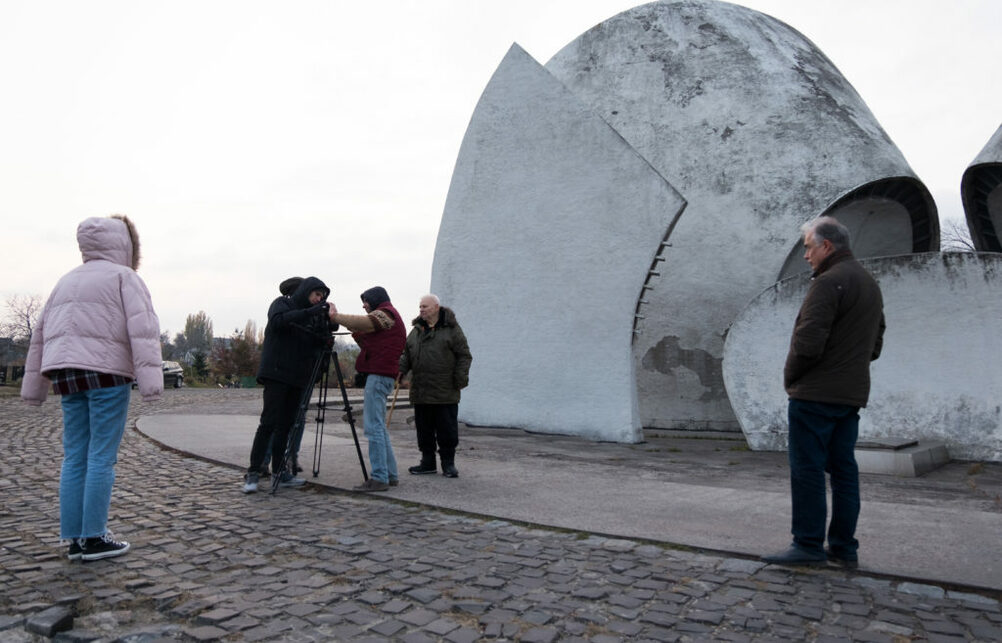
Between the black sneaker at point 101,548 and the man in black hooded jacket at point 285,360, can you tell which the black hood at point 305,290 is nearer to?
the man in black hooded jacket at point 285,360

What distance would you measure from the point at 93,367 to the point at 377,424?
2.30 m

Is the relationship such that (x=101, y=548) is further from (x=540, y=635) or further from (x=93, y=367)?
(x=540, y=635)

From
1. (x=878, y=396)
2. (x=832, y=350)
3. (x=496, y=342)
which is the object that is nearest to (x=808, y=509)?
(x=832, y=350)

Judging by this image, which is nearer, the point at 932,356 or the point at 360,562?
the point at 360,562

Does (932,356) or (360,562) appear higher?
(932,356)

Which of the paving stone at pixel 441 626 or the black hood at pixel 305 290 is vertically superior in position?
the black hood at pixel 305 290

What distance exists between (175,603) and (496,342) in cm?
818

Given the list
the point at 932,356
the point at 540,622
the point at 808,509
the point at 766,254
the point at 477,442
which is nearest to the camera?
the point at 540,622

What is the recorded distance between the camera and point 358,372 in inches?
223

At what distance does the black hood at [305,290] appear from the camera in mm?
5402

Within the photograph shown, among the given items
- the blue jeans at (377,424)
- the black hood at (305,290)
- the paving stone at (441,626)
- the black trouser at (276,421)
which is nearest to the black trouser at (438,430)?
the blue jeans at (377,424)

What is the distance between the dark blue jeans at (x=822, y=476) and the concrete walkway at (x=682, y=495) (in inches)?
8.1

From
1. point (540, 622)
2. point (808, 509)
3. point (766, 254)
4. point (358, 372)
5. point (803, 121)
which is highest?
point (803, 121)

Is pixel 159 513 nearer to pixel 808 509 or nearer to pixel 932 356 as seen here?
pixel 808 509
